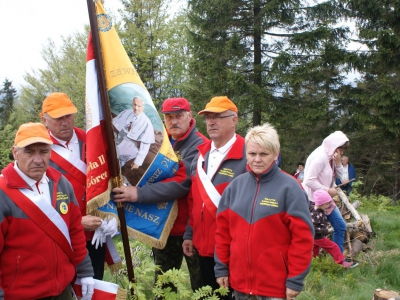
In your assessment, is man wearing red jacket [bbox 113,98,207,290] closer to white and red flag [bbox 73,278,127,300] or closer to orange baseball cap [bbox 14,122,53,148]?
white and red flag [bbox 73,278,127,300]

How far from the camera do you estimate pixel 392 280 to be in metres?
5.07

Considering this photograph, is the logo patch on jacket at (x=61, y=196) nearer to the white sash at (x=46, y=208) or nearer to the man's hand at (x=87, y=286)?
the white sash at (x=46, y=208)

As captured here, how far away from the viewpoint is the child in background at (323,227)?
550cm

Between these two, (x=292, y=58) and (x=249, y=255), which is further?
(x=292, y=58)

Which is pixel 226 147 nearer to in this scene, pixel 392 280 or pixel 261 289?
pixel 261 289

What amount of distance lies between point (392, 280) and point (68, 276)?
14.0ft

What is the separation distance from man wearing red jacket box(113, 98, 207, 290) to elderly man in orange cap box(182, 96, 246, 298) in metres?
0.16

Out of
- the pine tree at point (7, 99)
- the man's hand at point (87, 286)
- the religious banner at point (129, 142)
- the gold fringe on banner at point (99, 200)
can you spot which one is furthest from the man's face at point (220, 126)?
the pine tree at point (7, 99)

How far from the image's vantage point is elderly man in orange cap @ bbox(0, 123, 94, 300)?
2.45 m

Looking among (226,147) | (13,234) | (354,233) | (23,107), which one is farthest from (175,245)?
(23,107)

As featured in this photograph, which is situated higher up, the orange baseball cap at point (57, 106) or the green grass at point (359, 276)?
the orange baseball cap at point (57, 106)

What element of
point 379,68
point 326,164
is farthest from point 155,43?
point 326,164

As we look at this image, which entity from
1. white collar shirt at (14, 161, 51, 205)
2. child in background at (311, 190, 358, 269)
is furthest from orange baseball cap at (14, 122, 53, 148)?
child in background at (311, 190, 358, 269)

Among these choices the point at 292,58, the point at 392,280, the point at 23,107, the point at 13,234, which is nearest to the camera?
the point at 13,234
